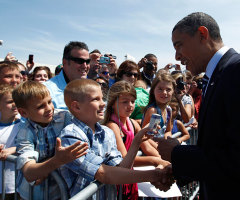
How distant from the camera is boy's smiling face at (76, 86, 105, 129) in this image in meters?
1.88

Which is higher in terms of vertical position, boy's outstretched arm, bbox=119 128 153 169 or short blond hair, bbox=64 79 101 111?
short blond hair, bbox=64 79 101 111

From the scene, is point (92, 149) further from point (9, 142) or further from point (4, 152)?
point (9, 142)

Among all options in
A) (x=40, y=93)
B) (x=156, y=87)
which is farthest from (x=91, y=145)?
(x=156, y=87)

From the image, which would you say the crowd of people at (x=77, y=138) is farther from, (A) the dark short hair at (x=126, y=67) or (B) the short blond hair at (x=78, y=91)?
(A) the dark short hair at (x=126, y=67)

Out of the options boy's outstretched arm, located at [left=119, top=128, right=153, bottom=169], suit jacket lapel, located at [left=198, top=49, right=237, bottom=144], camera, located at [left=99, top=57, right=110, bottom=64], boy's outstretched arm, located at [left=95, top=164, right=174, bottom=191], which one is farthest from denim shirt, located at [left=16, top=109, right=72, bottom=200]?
camera, located at [left=99, top=57, right=110, bottom=64]

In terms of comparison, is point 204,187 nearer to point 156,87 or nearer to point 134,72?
point 156,87

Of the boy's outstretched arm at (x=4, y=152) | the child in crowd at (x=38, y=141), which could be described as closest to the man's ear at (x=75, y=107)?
the child in crowd at (x=38, y=141)

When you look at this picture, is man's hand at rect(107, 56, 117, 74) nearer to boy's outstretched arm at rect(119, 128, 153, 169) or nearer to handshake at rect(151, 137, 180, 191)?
boy's outstretched arm at rect(119, 128, 153, 169)

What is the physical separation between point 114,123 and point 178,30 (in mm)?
1201

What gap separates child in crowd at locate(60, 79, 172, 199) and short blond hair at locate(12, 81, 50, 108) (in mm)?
214

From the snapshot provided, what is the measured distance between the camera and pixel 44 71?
514 centimetres

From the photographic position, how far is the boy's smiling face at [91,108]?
1.88m

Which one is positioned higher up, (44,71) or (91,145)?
(44,71)

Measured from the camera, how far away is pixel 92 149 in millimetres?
1812
